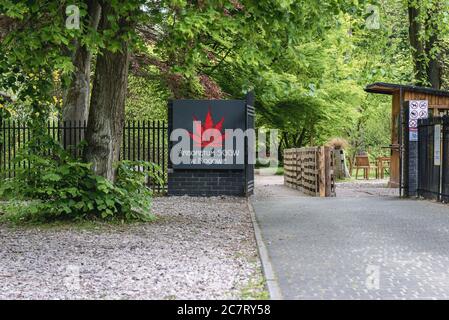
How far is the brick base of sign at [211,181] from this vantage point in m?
19.2

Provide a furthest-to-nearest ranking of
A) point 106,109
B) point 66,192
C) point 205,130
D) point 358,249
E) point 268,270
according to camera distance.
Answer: point 205,130, point 106,109, point 66,192, point 358,249, point 268,270

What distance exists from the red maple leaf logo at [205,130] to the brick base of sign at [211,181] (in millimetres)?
772

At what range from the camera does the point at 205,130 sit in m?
19.0

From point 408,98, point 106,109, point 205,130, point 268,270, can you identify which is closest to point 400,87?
point 408,98

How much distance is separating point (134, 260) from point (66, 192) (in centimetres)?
427

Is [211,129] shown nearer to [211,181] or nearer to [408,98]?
[211,181]

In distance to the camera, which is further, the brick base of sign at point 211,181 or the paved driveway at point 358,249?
the brick base of sign at point 211,181

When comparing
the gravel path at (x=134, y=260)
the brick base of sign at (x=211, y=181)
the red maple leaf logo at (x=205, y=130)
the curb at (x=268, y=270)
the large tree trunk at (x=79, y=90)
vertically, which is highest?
the large tree trunk at (x=79, y=90)

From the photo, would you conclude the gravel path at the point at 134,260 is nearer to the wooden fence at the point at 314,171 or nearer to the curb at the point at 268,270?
the curb at the point at 268,270

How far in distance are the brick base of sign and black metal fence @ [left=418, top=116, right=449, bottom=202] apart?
4.76 metres

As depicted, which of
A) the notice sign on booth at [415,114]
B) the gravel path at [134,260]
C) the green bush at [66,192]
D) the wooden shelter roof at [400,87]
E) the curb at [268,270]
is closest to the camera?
the curb at [268,270]

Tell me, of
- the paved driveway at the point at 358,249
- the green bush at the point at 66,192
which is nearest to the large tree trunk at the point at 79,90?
the green bush at the point at 66,192

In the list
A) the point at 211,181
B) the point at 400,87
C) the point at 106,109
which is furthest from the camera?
the point at 400,87

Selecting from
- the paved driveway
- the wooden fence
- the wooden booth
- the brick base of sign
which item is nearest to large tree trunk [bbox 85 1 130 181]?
the paved driveway
